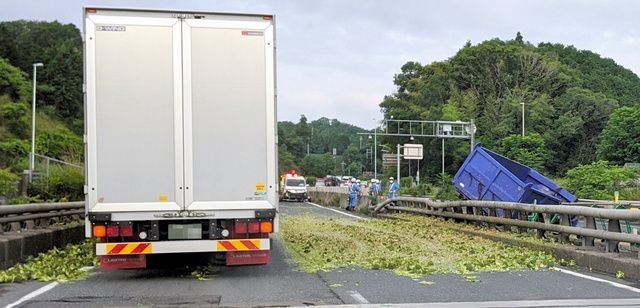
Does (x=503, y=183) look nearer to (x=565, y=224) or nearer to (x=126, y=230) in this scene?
(x=565, y=224)

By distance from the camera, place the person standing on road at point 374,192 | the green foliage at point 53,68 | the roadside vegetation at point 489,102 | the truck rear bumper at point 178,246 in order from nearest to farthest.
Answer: the truck rear bumper at point 178,246 → the person standing on road at point 374,192 → the roadside vegetation at point 489,102 → the green foliage at point 53,68

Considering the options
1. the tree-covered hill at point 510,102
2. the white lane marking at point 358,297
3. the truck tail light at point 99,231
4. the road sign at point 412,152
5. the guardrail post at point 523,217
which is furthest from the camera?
the tree-covered hill at point 510,102

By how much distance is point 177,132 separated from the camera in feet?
29.2

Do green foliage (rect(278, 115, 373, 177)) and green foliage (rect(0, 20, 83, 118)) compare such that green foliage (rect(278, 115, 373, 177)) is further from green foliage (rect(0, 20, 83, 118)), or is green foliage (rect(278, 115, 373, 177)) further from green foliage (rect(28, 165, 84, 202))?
green foliage (rect(28, 165, 84, 202))

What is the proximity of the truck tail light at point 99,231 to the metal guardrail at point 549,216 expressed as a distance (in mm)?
7230

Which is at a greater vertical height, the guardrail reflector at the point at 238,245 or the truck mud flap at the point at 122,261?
the guardrail reflector at the point at 238,245

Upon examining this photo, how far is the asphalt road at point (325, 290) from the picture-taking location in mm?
7578

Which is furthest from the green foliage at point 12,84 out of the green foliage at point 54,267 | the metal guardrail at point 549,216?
the green foliage at point 54,267

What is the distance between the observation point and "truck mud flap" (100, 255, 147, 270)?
360 inches

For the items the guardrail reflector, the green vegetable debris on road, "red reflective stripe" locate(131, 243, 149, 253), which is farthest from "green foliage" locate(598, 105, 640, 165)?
"red reflective stripe" locate(131, 243, 149, 253)

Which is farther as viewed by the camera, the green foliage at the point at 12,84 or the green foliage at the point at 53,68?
the green foliage at the point at 53,68

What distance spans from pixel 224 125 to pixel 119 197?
1656mm

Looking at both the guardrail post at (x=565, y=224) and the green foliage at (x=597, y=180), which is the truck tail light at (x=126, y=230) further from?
the green foliage at (x=597, y=180)

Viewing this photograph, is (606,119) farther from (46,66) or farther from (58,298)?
(58,298)
